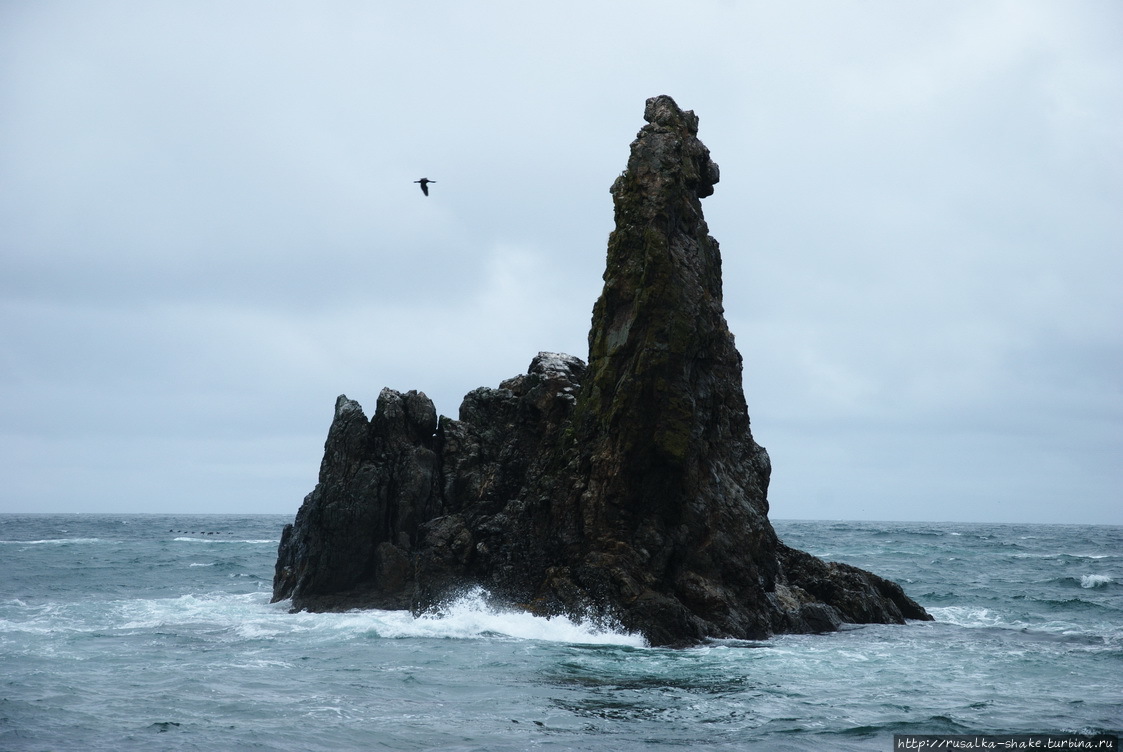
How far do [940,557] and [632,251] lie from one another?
47107 millimetres

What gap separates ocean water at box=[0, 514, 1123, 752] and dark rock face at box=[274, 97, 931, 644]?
1.19 m

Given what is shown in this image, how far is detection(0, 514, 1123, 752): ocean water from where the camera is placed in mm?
16359

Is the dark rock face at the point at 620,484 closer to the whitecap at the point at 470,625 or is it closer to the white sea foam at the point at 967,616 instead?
the whitecap at the point at 470,625

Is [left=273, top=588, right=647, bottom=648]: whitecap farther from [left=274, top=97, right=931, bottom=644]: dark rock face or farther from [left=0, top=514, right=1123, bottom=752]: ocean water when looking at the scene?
[left=274, top=97, right=931, bottom=644]: dark rock face

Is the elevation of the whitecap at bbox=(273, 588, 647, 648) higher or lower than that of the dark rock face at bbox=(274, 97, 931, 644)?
lower

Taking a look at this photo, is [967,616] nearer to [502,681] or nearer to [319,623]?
[502,681]

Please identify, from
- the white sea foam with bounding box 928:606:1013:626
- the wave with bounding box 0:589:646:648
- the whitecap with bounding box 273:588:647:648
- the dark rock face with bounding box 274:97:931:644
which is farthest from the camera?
the white sea foam with bounding box 928:606:1013:626

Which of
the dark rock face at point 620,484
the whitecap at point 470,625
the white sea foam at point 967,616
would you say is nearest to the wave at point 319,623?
the whitecap at point 470,625

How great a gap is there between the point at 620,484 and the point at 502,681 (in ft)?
25.7

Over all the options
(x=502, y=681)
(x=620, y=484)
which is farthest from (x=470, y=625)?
(x=502, y=681)

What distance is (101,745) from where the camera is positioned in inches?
599

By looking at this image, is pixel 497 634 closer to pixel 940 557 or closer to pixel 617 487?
pixel 617 487

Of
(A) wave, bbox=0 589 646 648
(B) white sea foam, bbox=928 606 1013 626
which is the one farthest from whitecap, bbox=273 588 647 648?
(B) white sea foam, bbox=928 606 1013 626

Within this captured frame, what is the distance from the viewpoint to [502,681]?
67.9 feet
